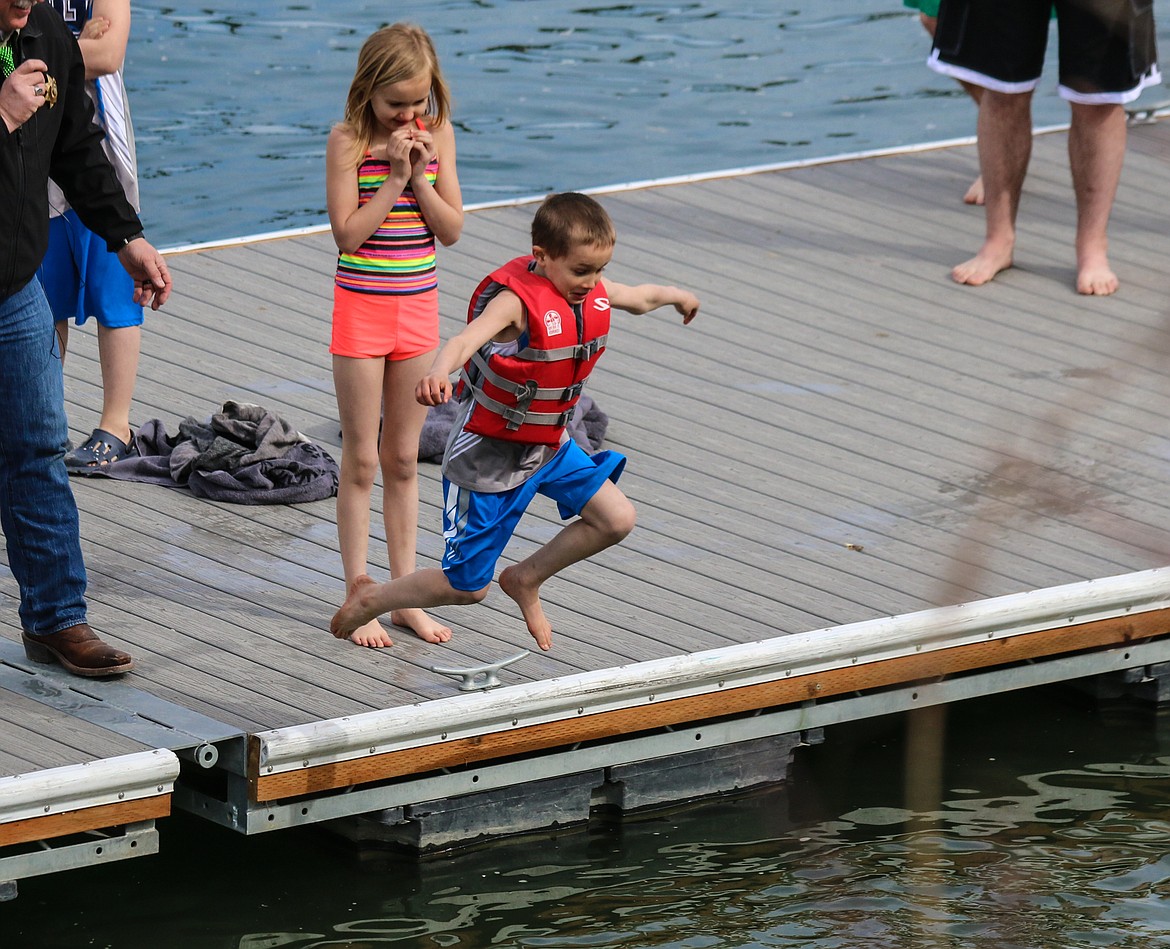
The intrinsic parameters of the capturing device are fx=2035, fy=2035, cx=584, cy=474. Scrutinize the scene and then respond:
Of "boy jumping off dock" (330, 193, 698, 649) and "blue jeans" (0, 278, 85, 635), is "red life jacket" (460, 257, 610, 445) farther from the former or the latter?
"blue jeans" (0, 278, 85, 635)

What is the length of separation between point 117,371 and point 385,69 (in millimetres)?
1913

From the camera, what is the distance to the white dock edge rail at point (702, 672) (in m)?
4.76

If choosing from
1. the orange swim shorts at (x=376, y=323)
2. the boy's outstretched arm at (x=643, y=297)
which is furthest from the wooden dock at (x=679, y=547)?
the boy's outstretched arm at (x=643, y=297)

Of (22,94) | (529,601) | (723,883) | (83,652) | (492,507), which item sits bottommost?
(723,883)

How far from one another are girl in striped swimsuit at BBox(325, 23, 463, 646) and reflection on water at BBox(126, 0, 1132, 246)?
8595mm

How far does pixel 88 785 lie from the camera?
4.45 meters

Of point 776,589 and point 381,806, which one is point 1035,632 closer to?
point 776,589

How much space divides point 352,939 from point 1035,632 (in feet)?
6.82

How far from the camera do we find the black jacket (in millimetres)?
4469

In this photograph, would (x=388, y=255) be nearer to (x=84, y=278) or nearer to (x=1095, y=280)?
(x=84, y=278)

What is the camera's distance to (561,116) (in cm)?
1642

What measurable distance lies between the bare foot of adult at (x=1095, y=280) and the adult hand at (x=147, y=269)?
4557 millimetres

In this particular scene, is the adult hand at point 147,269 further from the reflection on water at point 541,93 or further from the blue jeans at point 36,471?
the reflection on water at point 541,93

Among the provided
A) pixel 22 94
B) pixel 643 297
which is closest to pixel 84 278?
pixel 22 94
